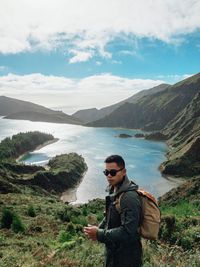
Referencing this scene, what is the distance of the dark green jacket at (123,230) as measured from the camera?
262 inches

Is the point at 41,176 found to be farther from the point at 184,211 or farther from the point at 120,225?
the point at 120,225

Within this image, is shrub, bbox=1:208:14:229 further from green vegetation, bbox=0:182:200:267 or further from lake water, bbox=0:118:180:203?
lake water, bbox=0:118:180:203

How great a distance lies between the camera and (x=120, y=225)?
23.2 feet

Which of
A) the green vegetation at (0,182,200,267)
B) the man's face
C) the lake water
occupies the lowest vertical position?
the lake water

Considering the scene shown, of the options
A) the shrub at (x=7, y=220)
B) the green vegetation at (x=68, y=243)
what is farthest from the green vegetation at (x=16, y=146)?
the shrub at (x=7, y=220)

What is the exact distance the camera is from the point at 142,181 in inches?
3900

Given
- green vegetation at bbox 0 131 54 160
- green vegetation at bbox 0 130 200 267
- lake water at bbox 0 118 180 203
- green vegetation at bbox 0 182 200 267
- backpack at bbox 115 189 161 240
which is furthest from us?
green vegetation at bbox 0 131 54 160

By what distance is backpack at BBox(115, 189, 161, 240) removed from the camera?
678cm

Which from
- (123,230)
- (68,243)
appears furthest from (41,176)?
(123,230)

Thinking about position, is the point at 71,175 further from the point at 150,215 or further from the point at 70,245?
the point at 150,215

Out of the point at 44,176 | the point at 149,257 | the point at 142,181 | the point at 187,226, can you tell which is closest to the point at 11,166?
the point at 44,176

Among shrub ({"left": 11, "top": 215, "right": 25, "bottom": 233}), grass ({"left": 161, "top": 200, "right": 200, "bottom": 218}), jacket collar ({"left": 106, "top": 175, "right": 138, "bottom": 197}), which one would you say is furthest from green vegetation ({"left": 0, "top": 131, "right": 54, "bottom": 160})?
jacket collar ({"left": 106, "top": 175, "right": 138, "bottom": 197})

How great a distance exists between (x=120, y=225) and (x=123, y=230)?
1.32ft

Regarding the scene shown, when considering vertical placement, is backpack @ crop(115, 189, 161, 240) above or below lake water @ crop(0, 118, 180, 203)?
above
